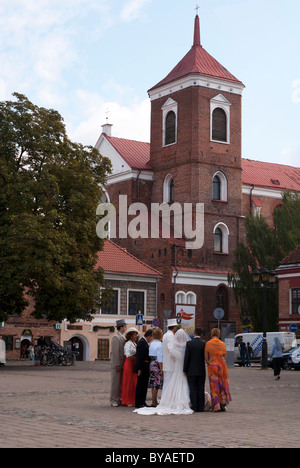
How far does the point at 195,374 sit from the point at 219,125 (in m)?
50.8

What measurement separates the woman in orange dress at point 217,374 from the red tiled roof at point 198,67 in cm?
4925

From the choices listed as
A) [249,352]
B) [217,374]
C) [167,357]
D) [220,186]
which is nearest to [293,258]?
[249,352]

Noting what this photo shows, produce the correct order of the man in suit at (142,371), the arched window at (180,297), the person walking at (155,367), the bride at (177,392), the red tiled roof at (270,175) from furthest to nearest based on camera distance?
the red tiled roof at (270,175) < the arched window at (180,297) < the person walking at (155,367) < the man in suit at (142,371) < the bride at (177,392)

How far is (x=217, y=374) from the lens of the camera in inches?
631

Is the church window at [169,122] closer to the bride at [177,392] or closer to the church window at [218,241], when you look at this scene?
the church window at [218,241]

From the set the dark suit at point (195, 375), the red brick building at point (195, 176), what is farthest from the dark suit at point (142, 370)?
the red brick building at point (195, 176)

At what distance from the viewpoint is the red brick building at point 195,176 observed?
6212 cm

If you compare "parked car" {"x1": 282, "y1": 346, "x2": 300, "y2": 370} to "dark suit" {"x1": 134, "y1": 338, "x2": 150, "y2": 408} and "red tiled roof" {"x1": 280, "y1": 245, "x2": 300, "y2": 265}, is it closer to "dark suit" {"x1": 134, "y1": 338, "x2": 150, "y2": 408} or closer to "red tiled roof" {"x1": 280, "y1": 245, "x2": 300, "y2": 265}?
"red tiled roof" {"x1": 280, "y1": 245, "x2": 300, "y2": 265}

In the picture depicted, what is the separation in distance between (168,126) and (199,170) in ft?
17.9

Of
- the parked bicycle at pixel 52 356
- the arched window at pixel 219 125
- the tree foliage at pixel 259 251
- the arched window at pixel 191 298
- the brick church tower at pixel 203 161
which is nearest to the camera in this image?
the parked bicycle at pixel 52 356

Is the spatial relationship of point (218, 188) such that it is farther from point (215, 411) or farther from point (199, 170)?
point (215, 411)

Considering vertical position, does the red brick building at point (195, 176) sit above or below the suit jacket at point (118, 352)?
above

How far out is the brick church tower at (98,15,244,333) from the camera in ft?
204

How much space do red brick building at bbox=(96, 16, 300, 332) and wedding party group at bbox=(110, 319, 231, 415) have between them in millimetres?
43036
